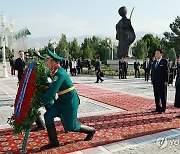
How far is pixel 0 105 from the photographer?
328 inches

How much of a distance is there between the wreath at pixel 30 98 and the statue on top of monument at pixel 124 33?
15.8m

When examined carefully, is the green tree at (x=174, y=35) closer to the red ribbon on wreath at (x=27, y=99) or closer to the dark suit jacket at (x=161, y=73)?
the dark suit jacket at (x=161, y=73)

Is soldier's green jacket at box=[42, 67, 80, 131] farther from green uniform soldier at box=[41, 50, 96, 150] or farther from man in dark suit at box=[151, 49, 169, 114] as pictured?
man in dark suit at box=[151, 49, 169, 114]

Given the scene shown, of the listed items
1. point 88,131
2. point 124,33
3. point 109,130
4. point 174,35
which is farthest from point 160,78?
point 174,35

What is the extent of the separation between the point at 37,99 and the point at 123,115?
3.16 m

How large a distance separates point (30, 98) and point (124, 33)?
53.3ft

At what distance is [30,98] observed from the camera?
158 inches

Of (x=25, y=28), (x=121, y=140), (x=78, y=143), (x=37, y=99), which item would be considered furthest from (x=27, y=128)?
(x=25, y=28)

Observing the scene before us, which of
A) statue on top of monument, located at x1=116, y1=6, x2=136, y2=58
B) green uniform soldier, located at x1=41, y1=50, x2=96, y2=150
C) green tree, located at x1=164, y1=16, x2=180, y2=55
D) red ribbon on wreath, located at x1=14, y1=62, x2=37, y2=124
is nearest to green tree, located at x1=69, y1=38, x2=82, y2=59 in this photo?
green tree, located at x1=164, y1=16, x2=180, y2=55

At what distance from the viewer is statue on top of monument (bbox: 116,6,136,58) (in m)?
19.1

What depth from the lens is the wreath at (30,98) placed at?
13.2ft

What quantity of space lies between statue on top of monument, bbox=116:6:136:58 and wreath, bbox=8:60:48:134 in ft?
51.9

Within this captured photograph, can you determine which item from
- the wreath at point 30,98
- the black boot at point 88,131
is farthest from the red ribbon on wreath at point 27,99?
the black boot at point 88,131

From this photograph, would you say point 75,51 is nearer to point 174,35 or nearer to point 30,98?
point 174,35
